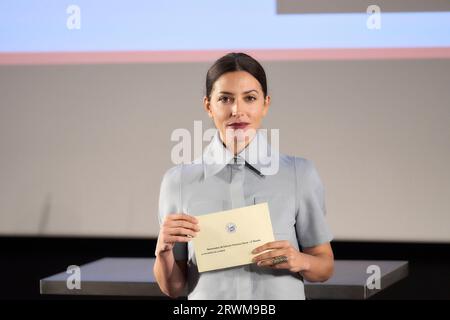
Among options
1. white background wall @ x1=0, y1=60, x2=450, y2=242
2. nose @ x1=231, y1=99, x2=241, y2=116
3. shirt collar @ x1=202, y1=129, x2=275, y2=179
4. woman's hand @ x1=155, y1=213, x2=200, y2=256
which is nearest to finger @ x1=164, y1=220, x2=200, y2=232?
woman's hand @ x1=155, y1=213, x2=200, y2=256

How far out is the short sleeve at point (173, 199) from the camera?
1281 millimetres

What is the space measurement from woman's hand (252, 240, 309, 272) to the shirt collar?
17 cm

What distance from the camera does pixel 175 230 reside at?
1.20 metres

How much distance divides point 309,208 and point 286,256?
0.42 feet

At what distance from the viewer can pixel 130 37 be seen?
2.56 m

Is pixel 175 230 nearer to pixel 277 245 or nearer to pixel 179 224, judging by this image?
pixel 179 224

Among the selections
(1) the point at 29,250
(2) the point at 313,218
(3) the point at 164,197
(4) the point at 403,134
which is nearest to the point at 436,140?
(4) the point at 403,134

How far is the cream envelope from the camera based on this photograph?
127cm

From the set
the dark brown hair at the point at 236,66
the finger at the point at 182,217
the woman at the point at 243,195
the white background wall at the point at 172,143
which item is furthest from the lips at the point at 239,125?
the white background wall at the point at 172,143

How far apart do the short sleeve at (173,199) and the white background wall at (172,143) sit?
135 cm

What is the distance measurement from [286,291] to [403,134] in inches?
63.7

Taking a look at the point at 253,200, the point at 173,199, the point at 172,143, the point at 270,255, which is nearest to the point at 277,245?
the point at 270,255

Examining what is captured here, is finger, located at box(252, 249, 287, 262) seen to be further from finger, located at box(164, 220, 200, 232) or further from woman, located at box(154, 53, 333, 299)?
finger, located at box(164, 220, 200, 232)

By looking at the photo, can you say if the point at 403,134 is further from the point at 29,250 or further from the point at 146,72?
the point at 29,250
